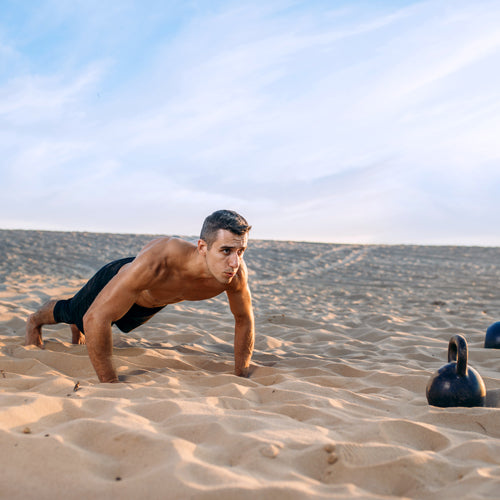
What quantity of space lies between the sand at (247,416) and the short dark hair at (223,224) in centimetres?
101

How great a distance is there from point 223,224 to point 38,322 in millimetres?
2295

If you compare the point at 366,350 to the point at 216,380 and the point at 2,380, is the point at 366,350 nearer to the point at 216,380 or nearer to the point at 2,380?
the point at 216,380

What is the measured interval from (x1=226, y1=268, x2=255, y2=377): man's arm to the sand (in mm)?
140

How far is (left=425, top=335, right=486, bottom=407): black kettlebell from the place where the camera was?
2.83 m

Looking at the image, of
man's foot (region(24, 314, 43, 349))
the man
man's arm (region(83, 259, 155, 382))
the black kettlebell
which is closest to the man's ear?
the man

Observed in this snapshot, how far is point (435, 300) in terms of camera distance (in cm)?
963

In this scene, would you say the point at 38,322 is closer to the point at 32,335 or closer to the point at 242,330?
the point at 32,335

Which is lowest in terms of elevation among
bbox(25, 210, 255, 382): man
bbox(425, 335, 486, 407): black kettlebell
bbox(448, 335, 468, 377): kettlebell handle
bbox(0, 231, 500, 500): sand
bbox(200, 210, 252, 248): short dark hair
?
bbox(0, 231, 500, 500): sand

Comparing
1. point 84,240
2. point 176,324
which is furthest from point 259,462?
point 84,240

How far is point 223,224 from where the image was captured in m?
3.11

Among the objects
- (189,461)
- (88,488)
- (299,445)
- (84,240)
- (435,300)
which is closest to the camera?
(88,488)

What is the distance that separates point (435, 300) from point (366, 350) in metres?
5.42

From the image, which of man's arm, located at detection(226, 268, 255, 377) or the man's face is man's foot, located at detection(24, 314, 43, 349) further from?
the man's face

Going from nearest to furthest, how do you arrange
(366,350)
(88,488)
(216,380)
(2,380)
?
(88,488)
(2,380)
(216,380)
(366,350)
